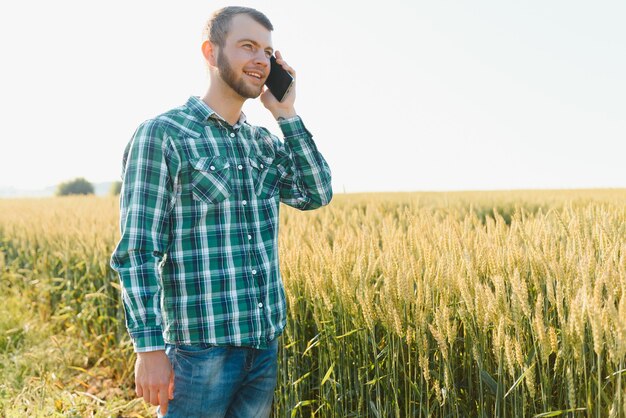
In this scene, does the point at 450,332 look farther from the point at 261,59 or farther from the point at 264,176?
the point at 261,59

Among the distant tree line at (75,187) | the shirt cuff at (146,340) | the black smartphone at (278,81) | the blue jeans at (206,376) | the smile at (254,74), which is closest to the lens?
the shirt cuff at (146,340)

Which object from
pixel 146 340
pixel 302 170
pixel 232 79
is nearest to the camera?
pixel 146 340

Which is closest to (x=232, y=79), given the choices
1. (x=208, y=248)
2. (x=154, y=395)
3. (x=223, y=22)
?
(x=223, y=22)

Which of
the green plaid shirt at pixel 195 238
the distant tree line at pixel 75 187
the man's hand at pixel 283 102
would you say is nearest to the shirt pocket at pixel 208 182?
the green plaid shirt at pixel 195 238

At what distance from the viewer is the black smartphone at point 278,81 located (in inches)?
79.1

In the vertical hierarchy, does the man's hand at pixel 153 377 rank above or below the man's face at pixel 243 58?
below

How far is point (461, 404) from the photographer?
205cm

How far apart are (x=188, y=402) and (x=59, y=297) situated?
4.03 metres

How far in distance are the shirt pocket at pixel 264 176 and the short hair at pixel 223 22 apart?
0.39 meters

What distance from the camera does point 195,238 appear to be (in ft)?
5.66

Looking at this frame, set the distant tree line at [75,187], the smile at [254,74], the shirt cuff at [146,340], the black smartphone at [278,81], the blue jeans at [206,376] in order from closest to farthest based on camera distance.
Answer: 1. the shirt cuff at [146,340]
2. the blue jeans at [206,376]
3. the smile at [254,74]
4. the black smartphone at [278,81]
5. the distant tree line at [75,187]

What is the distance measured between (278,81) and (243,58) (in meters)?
0.23

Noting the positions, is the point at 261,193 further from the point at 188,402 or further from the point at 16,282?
the point at 16,282

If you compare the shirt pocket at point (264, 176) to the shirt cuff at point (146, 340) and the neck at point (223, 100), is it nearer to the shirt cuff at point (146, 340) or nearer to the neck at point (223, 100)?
the neck at point (223, 100)
